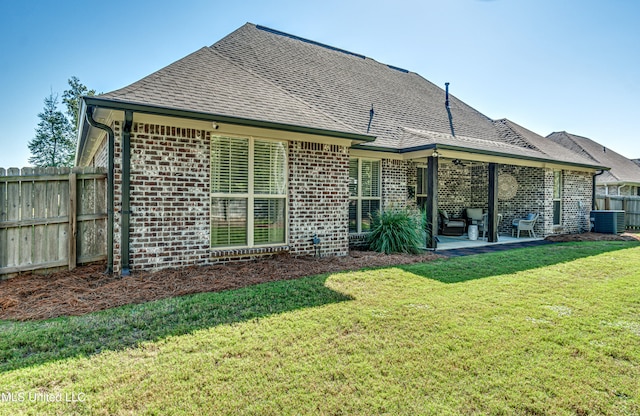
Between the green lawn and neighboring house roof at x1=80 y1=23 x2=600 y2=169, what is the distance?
10.9ft

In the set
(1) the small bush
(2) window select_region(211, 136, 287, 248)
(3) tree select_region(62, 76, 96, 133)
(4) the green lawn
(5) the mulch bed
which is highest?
(3) tree select_region(62, 76, 96, 133)

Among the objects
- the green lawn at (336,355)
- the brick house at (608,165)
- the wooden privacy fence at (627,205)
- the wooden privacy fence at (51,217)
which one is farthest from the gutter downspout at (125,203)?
the brick house at (608,165)

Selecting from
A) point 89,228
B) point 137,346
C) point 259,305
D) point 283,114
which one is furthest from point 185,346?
point 283,114

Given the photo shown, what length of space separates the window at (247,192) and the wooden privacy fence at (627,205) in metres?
16.9

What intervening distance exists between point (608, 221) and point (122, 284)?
16700 millimetres

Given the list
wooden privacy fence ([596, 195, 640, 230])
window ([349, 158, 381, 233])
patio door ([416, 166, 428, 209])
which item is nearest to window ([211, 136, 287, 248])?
window ([349, 158, 381, 233])

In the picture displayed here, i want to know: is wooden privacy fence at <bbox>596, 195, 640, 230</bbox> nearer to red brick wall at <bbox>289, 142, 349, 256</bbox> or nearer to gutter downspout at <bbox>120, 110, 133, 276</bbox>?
red brick wall at <bbox>289, 142, 349, 256</bbox>

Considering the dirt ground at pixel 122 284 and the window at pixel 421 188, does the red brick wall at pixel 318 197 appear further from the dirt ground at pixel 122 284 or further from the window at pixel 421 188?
the window at pixel 421 188

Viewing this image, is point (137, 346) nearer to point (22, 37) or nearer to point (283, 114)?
point (283, 114)

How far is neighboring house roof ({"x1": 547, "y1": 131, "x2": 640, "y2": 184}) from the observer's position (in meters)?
20.0

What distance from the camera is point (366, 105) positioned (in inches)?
414

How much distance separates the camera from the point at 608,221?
13.4 meters

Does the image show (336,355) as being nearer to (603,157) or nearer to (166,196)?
(166,196)

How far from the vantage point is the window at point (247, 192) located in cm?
618
